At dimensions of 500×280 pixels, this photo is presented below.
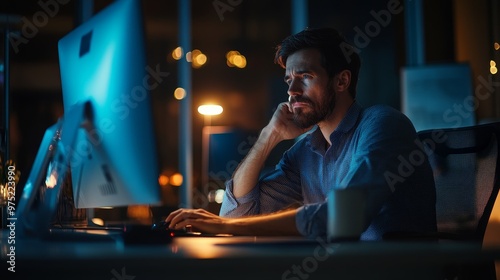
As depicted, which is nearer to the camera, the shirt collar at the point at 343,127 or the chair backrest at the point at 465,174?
the chair backrest at the point at 465,174

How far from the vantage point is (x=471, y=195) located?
190cm

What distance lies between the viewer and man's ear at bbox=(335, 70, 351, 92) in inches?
86.0

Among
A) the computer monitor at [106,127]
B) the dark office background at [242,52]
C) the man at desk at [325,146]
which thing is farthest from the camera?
the dark office background at [242,52]

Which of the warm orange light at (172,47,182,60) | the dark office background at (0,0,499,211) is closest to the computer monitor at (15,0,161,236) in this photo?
the dark office background at (0,0,499,211)

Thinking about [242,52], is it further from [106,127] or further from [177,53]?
[106,127]

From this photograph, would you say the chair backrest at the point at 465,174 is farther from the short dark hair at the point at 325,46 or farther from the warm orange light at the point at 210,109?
the warm orange light at the point at 210,109

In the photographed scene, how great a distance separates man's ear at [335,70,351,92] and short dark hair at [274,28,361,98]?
0.02 meters

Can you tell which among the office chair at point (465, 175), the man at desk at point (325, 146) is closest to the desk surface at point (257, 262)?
the man at desk at point (325, 146)

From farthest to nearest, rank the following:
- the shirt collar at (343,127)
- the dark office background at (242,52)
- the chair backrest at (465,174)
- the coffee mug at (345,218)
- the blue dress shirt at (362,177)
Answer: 1. the dark office background at (242,52)
2. the shirt collar at (343,127)
3. the chair backrest at (465,174)
4. the blue dress shirt at (362,177)
5. the coffee mug at (345,218)

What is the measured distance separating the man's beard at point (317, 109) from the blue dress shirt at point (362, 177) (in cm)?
7

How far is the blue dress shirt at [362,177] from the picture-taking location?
150 centimetres

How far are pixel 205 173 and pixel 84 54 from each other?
17.9 ft

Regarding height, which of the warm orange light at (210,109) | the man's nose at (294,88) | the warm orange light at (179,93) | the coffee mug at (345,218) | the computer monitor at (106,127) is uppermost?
the warm orange light at (179,93)

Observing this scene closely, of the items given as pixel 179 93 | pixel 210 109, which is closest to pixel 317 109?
pixel 179 93
